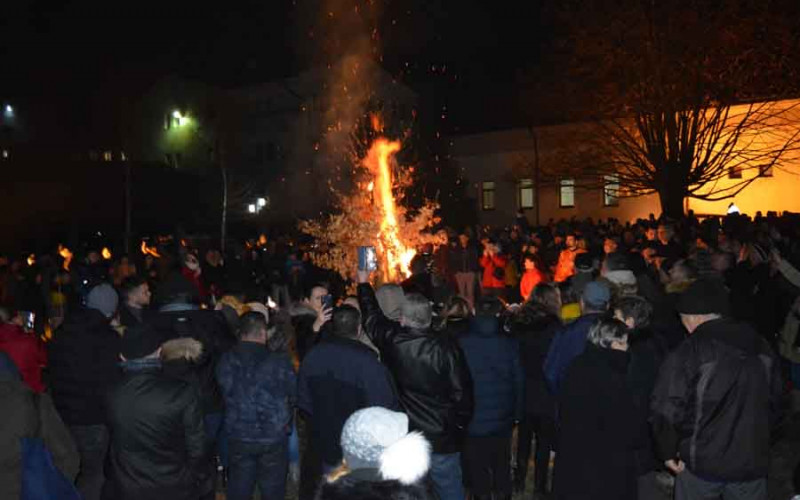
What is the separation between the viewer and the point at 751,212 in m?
31.6

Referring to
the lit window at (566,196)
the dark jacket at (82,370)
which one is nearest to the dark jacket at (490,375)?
the dark jacket at (82,370)

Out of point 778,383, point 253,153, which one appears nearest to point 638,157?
point 778,383

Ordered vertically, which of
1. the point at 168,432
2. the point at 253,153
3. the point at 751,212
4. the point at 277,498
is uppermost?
the point at 253,153

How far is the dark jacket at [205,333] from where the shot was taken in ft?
20.7

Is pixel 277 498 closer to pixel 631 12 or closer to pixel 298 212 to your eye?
pixel 631 12

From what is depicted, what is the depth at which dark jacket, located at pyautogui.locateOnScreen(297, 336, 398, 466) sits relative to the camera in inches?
223

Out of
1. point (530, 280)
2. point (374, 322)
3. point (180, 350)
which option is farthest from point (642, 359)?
point (530, 280)

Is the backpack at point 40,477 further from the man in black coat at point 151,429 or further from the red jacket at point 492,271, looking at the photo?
the red jacket at point 492,271

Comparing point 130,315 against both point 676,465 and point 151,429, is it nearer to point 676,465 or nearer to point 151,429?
point 151,429

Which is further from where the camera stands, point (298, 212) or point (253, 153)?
point (253, 153)

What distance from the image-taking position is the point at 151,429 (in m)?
4.97

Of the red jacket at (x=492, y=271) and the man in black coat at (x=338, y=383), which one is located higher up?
the red jacket at (x=492, y=271)

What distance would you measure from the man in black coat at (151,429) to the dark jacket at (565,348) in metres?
2.80

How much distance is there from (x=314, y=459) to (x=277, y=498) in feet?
1.46
